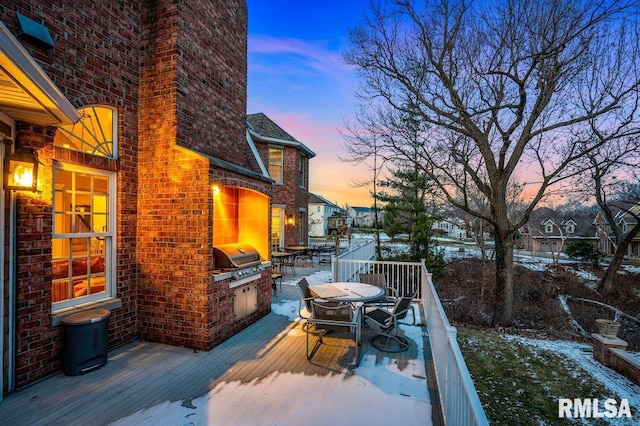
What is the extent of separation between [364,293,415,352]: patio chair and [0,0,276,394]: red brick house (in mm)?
2489

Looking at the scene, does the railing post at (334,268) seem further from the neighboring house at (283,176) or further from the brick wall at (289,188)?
the brick wall at (289,188)

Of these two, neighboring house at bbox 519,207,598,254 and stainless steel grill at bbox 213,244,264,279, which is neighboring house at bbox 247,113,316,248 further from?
neighboring house at bbox 519,207,598,254

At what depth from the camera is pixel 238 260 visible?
230 inches

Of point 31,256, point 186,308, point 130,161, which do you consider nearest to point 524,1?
point 130,161

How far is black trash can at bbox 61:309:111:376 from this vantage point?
3953 millimetres

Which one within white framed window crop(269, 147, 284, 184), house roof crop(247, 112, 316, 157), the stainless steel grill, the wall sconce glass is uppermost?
house roof crop(247, 112, 316, 157)

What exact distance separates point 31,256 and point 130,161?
2013 millimetres

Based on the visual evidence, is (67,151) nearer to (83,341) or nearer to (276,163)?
(83,341)

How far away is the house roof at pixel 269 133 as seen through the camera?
1487 cm

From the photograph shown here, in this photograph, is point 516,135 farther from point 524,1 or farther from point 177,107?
point 177,107

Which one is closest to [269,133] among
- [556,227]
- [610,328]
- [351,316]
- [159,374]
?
[351,316]

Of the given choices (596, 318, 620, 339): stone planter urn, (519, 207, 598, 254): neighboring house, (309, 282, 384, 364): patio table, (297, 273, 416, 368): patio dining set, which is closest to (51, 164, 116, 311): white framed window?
(297, 273, 416, 368): patio dining set

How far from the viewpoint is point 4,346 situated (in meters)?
3.42

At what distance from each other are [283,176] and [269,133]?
2.24 m
